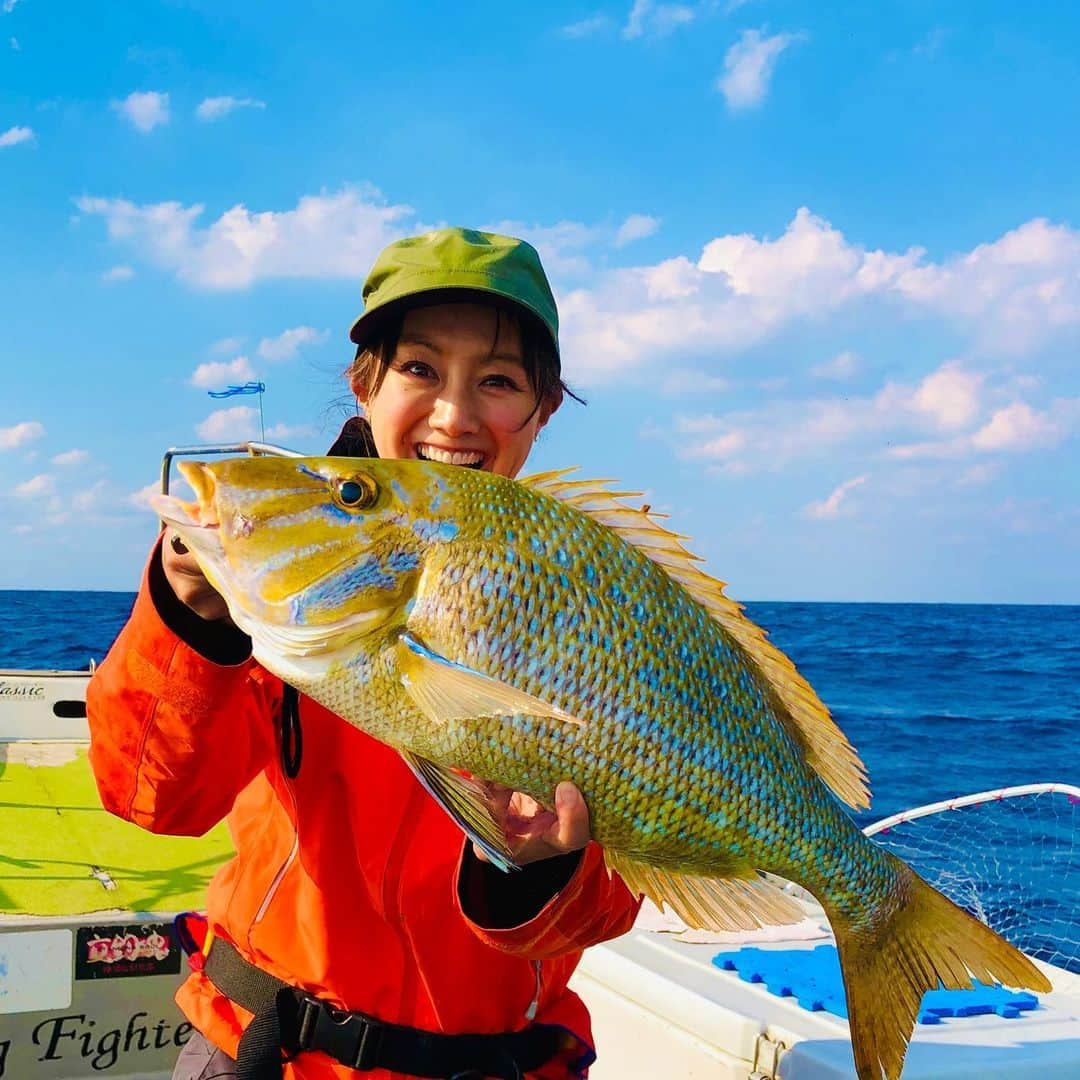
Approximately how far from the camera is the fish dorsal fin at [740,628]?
224 cm

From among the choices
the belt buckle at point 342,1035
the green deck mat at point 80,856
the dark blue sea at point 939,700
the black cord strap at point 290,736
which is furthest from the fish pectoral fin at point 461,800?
the dark blue sea at point 939,700

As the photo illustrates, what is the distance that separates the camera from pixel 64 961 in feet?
13.1

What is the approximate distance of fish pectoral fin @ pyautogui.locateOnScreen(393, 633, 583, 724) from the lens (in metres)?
1.82

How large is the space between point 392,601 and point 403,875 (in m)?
0.89

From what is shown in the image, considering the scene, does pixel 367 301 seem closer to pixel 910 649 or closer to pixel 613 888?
pixel 613 888

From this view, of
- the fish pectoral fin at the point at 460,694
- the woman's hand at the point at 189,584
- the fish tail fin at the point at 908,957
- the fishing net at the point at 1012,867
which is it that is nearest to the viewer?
the fish pectoral fin at the point at 460,694

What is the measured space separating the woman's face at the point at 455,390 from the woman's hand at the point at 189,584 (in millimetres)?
771

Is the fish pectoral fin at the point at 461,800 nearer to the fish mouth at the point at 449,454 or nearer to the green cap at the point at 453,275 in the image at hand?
the fish mouth at the point at 449,454

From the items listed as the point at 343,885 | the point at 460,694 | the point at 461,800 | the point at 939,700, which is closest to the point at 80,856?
the point at 343,885

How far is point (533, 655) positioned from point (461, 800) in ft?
1.02

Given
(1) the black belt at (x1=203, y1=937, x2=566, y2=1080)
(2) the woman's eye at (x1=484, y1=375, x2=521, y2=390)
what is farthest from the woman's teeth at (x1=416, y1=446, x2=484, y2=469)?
(1) the black belt at (x1=203, y1=937, x2=566, y2=1080)

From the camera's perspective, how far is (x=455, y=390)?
8.99 feet

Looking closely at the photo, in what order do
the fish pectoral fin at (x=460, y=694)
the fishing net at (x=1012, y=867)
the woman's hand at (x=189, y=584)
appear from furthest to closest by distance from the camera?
1. the fishing net at (x=1012, y=867)
2. the woman's hand at (x=189, y=584)
3. the fish pectoral fin at (x=460, y=694)

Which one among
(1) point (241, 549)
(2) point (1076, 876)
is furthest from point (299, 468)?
(2) point (1076, 876)
